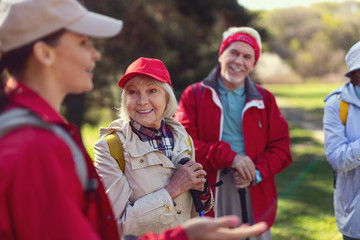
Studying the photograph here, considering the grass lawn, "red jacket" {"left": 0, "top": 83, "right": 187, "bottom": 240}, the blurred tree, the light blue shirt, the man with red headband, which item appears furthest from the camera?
the blurred tree

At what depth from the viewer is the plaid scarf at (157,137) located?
7.29ft

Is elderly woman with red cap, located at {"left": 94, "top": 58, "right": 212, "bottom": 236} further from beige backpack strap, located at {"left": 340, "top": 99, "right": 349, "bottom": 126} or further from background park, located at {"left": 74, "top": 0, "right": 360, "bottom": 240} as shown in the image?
background park, located at {"left": 74, "top": 0, "right": 360, "bottom": 240}

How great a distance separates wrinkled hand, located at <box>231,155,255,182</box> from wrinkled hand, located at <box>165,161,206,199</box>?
0.67 metres

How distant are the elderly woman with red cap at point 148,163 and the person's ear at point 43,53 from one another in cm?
96

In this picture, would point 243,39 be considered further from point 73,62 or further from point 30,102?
point 30,102

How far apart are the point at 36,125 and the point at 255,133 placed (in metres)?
2.18

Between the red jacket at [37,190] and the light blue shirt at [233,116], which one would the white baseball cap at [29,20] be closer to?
the red jacket at [37,190]

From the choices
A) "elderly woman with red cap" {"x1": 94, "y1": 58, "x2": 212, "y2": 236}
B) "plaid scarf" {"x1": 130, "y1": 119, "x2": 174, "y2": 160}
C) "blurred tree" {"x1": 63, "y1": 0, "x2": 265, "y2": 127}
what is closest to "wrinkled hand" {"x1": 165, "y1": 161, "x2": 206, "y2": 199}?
"elderly woman with red cap" {"x1": 94, "y1": 58, "x2": 212, "y2": 236}

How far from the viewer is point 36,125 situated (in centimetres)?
108

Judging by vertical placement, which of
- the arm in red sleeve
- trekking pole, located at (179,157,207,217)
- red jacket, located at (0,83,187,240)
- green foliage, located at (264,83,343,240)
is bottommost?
green foliage, located at (264,83,343,240)

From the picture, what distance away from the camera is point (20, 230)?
103 cm

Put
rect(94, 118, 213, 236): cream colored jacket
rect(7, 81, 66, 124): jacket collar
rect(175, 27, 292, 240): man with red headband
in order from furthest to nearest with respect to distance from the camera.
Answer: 1. rect(175, 27, 292, 240): man with red headband
2. rect(94, 118, 213, 236): cream colored jacket
3. rect(7, 81, 66, 124): jacket collar

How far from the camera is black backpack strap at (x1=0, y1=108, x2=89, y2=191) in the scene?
106 centimetres

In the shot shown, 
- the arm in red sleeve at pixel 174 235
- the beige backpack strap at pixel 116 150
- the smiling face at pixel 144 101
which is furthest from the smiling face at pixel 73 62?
the smiling face at pixel 144 101
